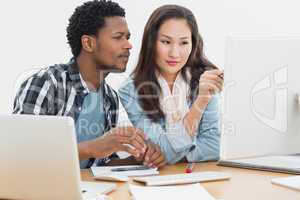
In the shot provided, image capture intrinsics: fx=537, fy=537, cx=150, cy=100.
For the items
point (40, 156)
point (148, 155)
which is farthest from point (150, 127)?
point (40, 156)

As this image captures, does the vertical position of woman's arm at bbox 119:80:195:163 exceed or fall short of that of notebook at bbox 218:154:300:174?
it exceeds it

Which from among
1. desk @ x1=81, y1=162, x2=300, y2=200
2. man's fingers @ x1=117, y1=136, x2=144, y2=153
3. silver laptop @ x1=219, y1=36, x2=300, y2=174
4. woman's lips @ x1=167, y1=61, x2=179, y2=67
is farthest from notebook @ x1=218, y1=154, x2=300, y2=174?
woman's lips @ x1=167, y1=61, x2=179, y2=67

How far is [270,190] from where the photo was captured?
1747 millimetres

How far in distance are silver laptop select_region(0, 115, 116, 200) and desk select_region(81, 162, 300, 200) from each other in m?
0.28

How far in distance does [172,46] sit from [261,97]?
2.53 ft

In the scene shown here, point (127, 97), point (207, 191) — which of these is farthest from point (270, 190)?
point (127, 97)

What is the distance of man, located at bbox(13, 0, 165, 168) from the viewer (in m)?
2.38

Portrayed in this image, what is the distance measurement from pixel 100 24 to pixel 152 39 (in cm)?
26

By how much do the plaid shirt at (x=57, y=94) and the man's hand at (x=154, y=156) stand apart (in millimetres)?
192

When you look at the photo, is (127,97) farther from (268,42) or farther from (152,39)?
(268,42)

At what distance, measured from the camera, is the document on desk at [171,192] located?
161cm

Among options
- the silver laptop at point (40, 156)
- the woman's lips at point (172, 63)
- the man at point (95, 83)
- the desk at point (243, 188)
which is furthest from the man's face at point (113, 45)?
the silver laptop at point (40, 156)

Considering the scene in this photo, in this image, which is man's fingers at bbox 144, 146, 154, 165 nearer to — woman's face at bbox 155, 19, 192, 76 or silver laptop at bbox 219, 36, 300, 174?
woman's face at bbox 155, 19, 192, 76

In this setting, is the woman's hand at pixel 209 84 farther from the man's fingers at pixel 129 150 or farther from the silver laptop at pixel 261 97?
the silver laptop at pixel 261 97
